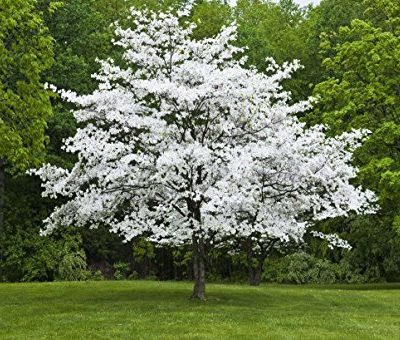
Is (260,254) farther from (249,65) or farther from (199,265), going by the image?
(199,265)

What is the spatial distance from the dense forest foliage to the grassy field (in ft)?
15.2

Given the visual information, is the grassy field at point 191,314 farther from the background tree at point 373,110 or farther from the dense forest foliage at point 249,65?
the background tree at point 373,110

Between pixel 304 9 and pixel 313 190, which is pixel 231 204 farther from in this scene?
pixel 304 9

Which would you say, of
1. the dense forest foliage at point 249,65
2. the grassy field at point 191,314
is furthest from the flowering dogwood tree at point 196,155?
the dense forest foliage at point 249,65

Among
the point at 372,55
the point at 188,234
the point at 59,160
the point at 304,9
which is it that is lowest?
the point at 188,234

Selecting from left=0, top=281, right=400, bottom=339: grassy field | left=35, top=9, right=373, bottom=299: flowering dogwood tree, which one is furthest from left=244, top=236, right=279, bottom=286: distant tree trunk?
left=35, top=9, right=373, bottom=299: flowering dogwood tree

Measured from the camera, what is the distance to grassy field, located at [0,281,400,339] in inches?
568

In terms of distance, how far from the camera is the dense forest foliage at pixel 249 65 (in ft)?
70.3

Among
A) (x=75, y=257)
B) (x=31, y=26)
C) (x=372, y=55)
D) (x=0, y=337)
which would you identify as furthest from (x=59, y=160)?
(x=0, y=337)

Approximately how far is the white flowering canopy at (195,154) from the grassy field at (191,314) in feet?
7.00

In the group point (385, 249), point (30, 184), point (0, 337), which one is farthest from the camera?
point (30, 184)

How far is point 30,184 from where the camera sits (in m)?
38.0

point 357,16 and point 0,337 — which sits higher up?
point 357,16

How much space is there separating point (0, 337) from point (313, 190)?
9.05 meters
